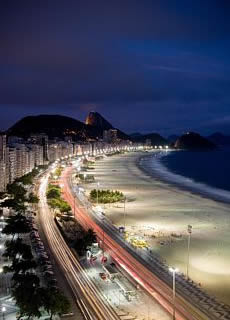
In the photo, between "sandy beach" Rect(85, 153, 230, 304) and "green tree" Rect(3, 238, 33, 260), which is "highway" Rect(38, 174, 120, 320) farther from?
"sandy beach" Rect(85, 153, 230, 304)

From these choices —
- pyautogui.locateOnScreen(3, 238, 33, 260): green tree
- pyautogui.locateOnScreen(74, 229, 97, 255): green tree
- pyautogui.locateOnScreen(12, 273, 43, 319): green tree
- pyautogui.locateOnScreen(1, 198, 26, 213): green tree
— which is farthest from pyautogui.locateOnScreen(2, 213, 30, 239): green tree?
pyautogui.locateOnScreen(12, 273, 43, 319): green tree

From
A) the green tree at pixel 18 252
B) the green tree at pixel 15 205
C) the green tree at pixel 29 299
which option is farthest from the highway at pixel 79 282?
the green tree at pixel 15 205

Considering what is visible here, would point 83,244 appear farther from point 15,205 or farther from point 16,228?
point 15,205

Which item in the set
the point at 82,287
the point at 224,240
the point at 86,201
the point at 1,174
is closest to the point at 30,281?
the point at 82,287

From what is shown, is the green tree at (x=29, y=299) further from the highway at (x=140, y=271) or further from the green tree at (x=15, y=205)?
the green tree at (x=15, y=205)

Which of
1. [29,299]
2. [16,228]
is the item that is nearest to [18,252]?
[16,228]

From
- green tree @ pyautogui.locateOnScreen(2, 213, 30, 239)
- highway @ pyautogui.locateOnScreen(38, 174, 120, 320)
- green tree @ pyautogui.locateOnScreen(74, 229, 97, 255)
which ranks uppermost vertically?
green tree @ pyautogui.locateOnScreen(2, 213, 30, 239)
